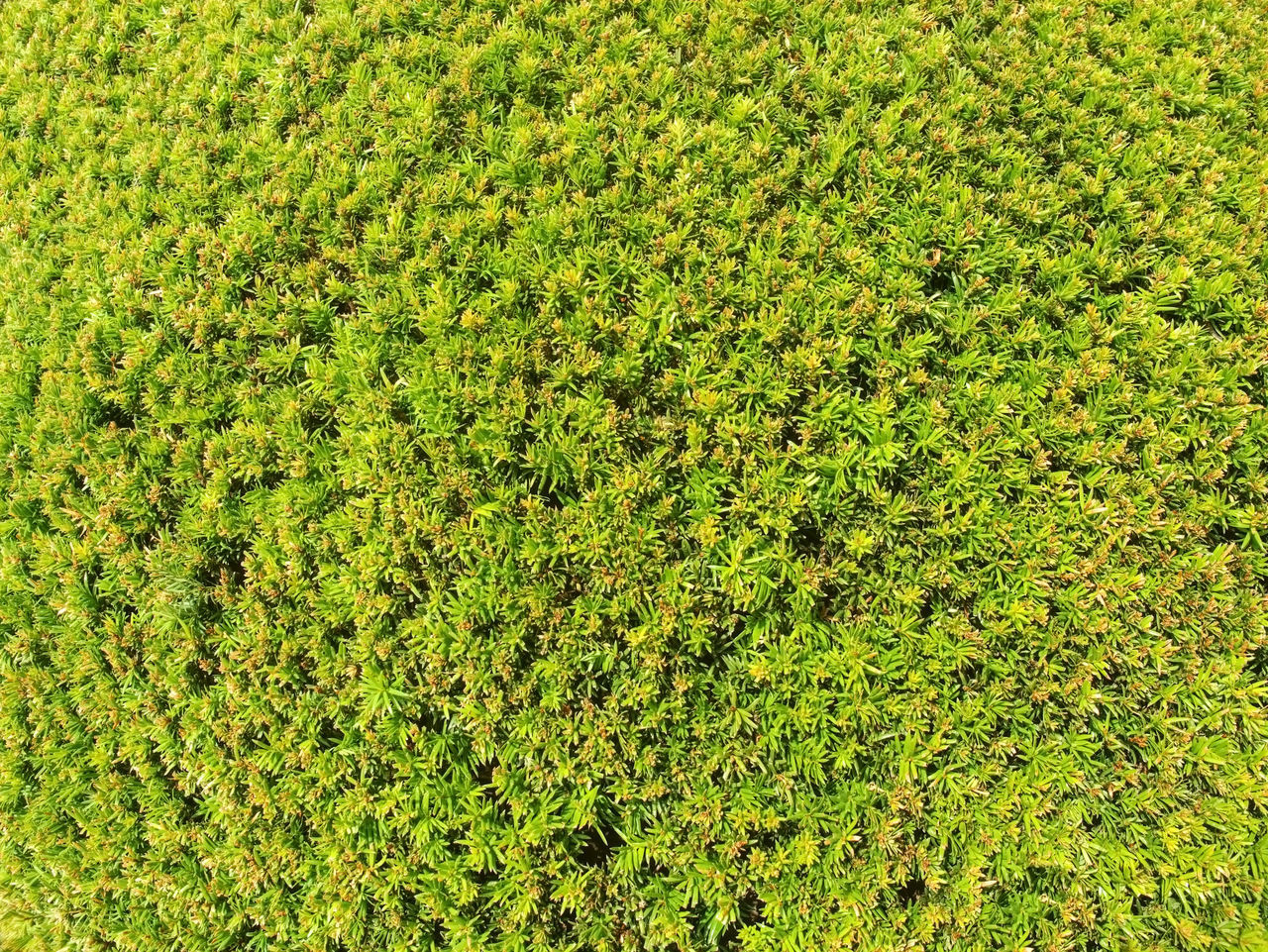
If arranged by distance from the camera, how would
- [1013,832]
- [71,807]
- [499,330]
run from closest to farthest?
[1013,832] → [499,330] → [71,807]

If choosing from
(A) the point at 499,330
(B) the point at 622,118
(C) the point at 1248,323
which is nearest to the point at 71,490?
(A) the point at 499,330

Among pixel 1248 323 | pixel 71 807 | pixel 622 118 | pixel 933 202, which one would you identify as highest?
pixel 622 118

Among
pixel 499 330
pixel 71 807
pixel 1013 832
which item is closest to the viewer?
pixel 1013 832

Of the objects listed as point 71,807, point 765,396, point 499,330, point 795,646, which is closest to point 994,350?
point 765,396

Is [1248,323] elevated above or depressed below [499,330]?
below

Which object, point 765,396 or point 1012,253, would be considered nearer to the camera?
point 765,396

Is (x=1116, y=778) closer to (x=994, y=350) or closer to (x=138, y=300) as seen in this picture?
(x=994, y=350)
